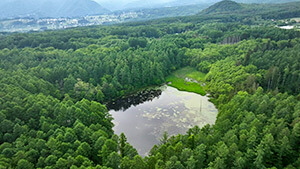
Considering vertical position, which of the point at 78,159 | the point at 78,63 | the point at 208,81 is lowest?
the point at 208,81

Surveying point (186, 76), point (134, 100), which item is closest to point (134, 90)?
point (134, 100)

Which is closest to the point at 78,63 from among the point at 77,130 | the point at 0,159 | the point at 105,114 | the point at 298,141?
the point at 105,114

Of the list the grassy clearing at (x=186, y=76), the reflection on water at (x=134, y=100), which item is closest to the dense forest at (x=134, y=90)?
the reflection on water at (x=134, y=100)

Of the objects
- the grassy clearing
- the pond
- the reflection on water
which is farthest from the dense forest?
the pond

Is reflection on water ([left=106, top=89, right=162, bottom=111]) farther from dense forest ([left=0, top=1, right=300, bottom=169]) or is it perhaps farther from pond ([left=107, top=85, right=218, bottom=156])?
dense forest ([left=0, top=1, right=300, bottom=169])

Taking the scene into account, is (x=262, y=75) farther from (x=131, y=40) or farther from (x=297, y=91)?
(x=131, y=40)

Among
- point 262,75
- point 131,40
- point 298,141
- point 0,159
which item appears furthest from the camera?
point 131,40

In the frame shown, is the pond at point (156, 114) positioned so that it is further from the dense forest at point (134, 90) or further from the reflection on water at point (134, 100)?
the dense forest at point (134, 90)
